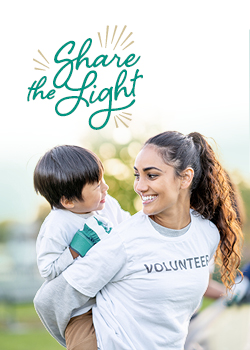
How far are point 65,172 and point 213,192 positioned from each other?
2.34 feet

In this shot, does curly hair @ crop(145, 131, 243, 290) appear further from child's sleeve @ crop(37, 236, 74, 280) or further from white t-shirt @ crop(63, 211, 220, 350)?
child's sleeve @ crop(37, 236, 74, 280)

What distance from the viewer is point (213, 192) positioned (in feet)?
7.06

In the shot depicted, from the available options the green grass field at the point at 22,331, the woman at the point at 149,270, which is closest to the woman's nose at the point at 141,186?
the woman at the point at 149,270

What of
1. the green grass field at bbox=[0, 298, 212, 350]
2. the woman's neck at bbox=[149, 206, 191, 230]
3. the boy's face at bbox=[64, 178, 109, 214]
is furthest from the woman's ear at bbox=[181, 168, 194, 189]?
the green grass field at bbox=[0, 298, 212, 350]

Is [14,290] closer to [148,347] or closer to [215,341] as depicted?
[215,341]

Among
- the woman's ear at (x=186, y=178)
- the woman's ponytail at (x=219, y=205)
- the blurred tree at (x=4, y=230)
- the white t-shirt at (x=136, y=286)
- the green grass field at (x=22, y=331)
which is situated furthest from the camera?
the blurred tree at (x=4, y=230)

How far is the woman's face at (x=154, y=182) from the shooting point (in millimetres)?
1853

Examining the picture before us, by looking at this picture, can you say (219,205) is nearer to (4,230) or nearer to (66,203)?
(66,203)

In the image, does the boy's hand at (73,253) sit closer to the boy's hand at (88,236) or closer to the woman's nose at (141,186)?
the boy's hand at (88,236)

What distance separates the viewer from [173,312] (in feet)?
6.15

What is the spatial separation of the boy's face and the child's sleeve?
196 millimetres

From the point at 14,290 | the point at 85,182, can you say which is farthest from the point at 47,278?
the point at 14,290

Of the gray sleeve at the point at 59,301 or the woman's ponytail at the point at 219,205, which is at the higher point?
the woman's ponytail at the point at 219,205

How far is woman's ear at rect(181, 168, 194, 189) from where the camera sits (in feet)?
6.38
